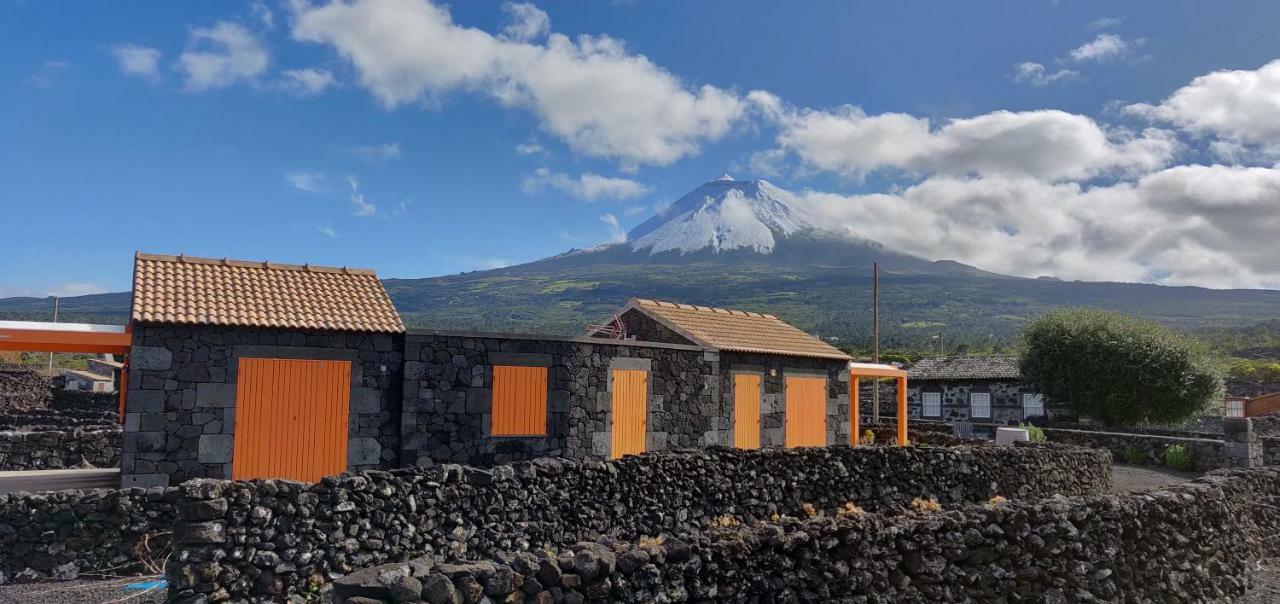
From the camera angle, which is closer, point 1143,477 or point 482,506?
point 482,506

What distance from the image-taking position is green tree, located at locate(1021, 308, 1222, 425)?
1248 inches

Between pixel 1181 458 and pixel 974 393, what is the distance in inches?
622

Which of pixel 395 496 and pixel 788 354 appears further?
pixel 788 354

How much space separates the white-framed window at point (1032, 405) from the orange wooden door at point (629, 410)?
24.9 m

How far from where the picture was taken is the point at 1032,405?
3684 cm

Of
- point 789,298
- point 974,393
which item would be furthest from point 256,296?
point 789,298

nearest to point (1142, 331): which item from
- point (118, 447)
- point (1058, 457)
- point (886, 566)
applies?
point (1058, 457)

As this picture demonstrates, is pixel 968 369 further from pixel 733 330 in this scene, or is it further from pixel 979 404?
pixel 733 330

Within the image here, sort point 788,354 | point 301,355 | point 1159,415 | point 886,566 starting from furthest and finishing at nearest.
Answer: point 1159,415 → point 788,354 → point 301,355 → point 886,566

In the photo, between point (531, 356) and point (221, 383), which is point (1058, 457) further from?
point (221, 383)

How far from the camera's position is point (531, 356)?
16438mm

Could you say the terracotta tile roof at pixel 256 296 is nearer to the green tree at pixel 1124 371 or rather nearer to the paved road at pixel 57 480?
the paved road at pixel 57 480

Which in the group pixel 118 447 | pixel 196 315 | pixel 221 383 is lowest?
pixel 118 447

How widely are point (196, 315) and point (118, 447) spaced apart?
771 centimetres
